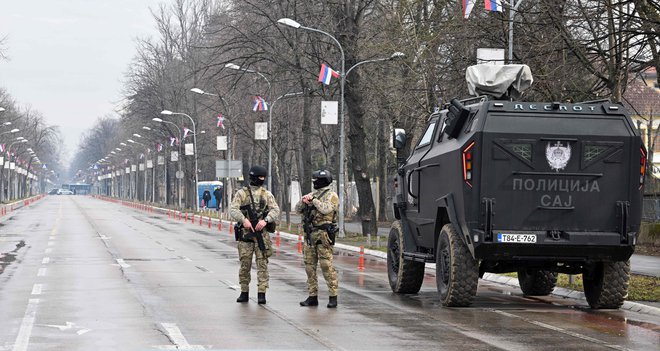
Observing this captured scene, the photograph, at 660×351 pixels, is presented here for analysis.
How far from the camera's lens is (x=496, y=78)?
54.7ft

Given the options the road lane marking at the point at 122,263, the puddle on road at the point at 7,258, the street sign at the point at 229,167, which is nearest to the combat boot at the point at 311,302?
the puddle on road at the point at 7,258

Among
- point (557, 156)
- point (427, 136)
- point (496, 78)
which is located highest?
point (496, 78)

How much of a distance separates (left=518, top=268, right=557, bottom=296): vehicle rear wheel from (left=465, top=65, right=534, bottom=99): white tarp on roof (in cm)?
322

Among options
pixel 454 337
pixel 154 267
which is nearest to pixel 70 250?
pixel 154 267

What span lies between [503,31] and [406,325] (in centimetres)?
1432

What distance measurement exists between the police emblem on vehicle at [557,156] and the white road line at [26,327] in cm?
684

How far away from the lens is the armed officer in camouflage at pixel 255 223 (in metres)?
15.3

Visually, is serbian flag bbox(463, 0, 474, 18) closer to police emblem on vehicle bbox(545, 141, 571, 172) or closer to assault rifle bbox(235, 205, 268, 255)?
police emblem on vehicle bbox(545, 141, 571, 172)

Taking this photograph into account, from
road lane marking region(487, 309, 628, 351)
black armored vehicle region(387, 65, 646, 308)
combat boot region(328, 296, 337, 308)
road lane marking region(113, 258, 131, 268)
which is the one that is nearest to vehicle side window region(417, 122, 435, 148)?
black armored vehicle region(387, 65, 646, 308)

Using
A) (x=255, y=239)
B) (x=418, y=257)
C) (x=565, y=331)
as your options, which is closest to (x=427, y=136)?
(x=418, y=257)

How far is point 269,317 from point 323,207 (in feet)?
6.11

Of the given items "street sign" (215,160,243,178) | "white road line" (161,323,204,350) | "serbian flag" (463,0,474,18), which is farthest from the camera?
"street sign" (215,160,243,178)

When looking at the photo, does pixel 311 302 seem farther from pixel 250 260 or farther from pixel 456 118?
pixel 456 118

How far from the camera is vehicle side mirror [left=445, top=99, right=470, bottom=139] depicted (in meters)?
15.0
